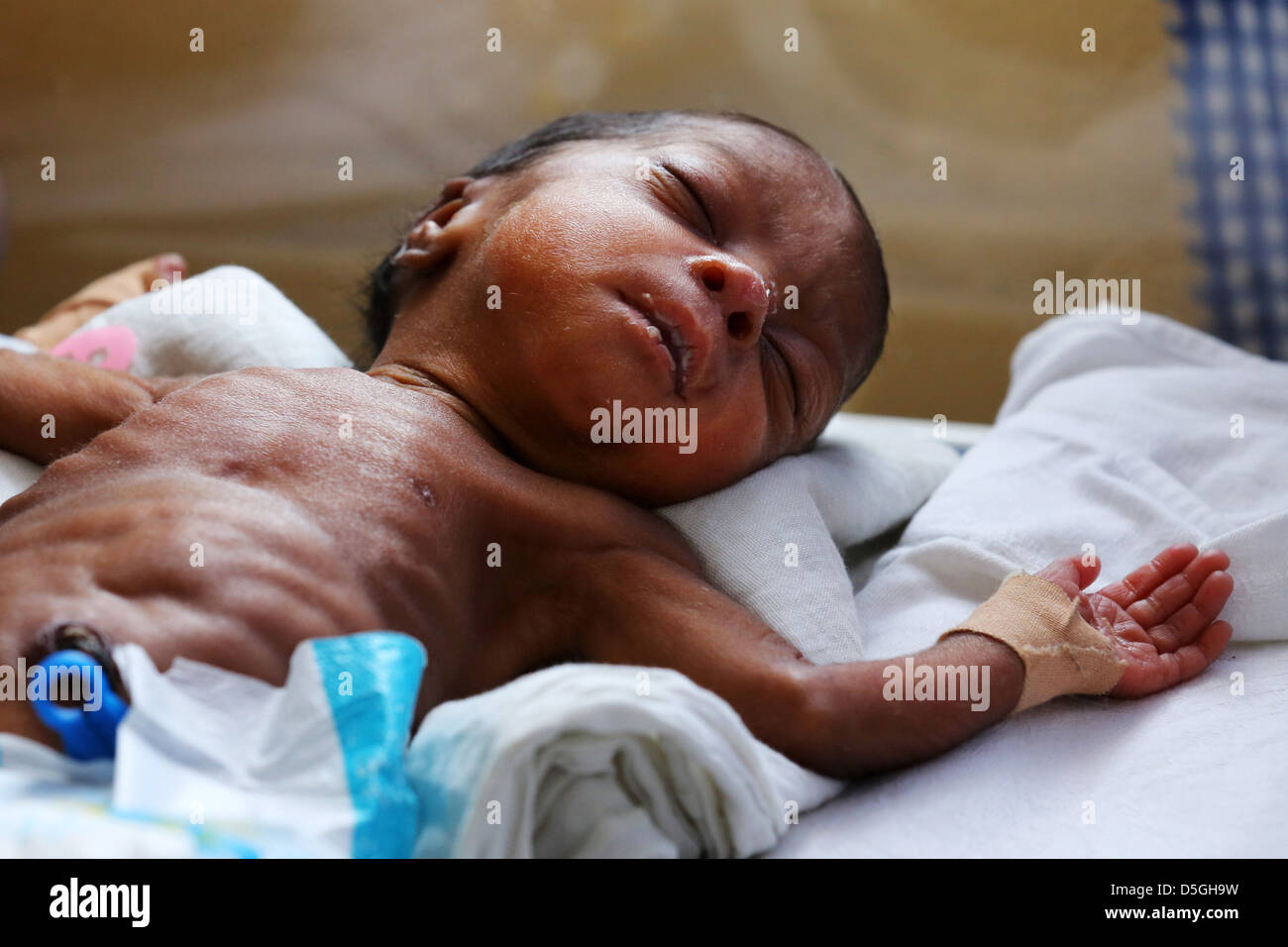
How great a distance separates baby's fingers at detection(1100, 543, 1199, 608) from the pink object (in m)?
1.08

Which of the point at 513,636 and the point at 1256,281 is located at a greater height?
the point at 1256,281

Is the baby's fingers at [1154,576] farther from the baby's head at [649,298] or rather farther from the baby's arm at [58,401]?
the baby's arm at [58,401]

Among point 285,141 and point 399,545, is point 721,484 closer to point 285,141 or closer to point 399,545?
point 399,545

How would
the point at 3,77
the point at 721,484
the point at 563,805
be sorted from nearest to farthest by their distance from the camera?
1. the point at 563,805
2. the point at 721,484
3. the point at 3,77

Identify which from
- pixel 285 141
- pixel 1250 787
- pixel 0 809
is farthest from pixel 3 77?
pixel 1250 787

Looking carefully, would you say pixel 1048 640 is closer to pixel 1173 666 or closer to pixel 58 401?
pixel 1173 666

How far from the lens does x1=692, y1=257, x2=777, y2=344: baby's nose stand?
3.70 ft

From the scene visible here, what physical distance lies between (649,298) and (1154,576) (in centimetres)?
53

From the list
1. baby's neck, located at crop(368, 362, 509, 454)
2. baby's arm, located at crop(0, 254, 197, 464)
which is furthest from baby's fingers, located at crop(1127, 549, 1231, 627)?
baby's arm, located at crop(0, 254, 197, 464)

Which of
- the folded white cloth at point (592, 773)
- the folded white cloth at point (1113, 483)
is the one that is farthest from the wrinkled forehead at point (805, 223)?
the folded white cloth at point (592, 773)

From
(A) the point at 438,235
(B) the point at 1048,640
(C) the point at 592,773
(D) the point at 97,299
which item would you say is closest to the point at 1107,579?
(B) the point at 1048,640

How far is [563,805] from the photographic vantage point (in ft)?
2.66
